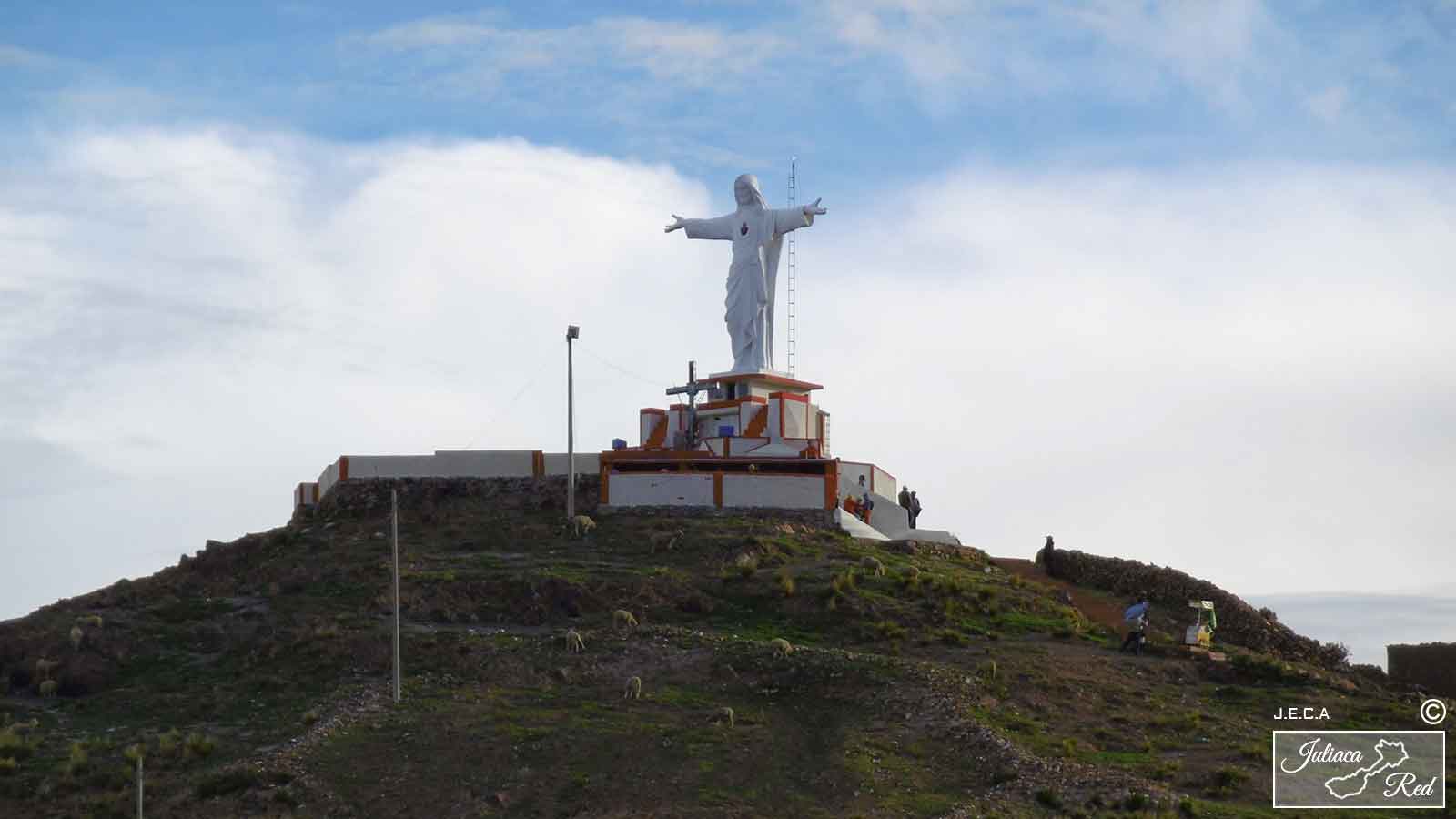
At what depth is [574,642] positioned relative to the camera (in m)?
35.8

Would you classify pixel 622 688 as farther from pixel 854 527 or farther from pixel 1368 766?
pixel 854 527

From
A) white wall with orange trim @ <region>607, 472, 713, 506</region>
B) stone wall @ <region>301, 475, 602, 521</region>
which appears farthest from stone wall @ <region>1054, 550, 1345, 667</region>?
stone wall @ <region>301, 475, 602, 521</region>

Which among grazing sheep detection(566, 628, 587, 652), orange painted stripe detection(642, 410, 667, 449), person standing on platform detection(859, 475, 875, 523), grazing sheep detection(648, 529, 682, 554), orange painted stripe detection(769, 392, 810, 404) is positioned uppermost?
orange painted stripe detection(769, 392, 810, 404)

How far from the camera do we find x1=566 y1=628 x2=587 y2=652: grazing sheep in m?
35.8

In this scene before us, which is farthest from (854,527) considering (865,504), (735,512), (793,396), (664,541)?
(793,396)

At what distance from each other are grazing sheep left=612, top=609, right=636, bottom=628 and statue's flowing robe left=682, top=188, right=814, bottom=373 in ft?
53.7

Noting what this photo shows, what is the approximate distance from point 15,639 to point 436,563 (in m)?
8.68

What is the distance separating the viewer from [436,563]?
41.2m

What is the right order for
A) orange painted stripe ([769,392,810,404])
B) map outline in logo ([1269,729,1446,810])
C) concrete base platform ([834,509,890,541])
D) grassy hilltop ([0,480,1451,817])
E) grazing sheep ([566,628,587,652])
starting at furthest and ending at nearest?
1. orange painted stripe ([769,392,810,404])
2. concrete base platform ([834,509,890,541])
3. grazing sheep ([566,628,587,652])
4. grassy hilltop ([0,480,1451,817])
5. map outline in logo ([1269,729,1446,810])

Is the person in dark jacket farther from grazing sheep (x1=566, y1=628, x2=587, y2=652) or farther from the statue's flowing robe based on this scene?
the statue's flowing robe

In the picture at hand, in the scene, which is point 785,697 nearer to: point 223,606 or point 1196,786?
point 1196,786

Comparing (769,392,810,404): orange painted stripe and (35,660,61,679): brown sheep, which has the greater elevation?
(769,392,810,404): orange painted stripe

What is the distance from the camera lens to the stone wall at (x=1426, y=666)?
3750 centimetres

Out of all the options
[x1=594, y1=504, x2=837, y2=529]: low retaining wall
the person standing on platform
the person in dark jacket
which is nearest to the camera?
the person in dark jacket
